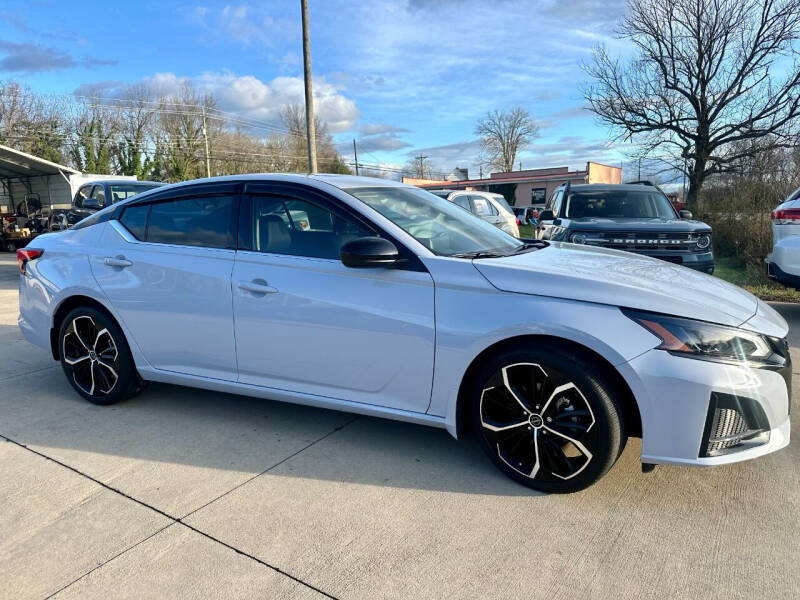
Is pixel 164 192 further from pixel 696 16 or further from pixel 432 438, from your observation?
pixel 696 16

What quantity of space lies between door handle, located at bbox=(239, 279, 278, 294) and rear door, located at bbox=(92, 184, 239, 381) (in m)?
0.13

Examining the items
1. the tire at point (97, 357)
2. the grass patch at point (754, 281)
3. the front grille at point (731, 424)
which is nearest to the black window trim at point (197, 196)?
the tire at point (97, 357)

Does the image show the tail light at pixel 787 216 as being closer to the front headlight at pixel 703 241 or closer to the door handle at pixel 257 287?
the front headlight at pixel 703 241

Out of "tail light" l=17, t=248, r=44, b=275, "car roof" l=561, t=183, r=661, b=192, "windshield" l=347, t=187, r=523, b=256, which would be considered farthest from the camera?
"car roof" l=561, t=183, r=661, b=192

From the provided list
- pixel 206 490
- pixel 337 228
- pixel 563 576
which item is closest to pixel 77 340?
pixel 206 490

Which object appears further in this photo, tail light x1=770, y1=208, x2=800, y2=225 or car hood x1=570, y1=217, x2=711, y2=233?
car hood x1=570, y1=217, x2=711, y2=233

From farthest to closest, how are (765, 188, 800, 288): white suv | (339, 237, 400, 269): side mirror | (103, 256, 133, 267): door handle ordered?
(765, 188, 800, 288): white suv → (103, 256, 133, 267): door handle → (339, 237, 400, 269): side mirror

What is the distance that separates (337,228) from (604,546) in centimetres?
208

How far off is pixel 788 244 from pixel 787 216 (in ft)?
0.99

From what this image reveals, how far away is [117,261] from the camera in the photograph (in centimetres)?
385

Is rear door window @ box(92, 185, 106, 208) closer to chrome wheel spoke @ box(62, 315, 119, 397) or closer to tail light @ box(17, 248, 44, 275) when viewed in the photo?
tail light @ box(17, 248, 44, 275)

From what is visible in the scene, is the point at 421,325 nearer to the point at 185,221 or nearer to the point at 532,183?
the point at 185,221

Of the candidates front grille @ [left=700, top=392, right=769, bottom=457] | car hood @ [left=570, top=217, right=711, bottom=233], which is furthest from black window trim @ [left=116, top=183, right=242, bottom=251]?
car hood @ [left=570, top=217, right=711, bottom=233]

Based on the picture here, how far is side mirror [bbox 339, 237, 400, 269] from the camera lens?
9.37 ft
